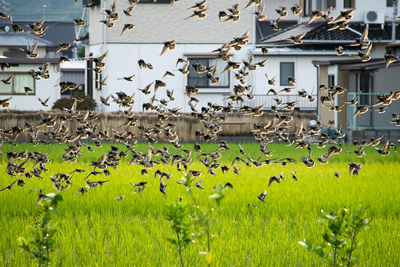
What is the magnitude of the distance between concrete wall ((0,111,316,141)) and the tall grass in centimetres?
788

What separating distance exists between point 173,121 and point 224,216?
1321 centimetres

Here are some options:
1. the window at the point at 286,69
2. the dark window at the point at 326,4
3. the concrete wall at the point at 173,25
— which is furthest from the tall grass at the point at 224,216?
the dark window at the point at 326,4

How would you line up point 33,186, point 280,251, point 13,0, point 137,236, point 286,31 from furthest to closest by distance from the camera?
point 13,0, point 286,31, point 33,186, point 137,236, point 280,251

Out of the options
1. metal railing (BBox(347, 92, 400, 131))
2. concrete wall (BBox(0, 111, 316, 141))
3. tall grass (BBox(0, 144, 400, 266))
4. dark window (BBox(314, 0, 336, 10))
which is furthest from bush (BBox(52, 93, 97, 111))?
tall grass (BBox(0, 144, 400, 266))

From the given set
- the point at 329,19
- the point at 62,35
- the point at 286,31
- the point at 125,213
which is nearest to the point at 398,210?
the point at 329,19

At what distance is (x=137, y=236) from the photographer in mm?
7434

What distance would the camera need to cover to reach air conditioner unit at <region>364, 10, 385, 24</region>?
30.8 m

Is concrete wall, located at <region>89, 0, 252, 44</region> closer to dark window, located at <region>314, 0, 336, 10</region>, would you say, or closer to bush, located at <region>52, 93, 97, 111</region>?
bush, located at <region>52, 93, 97, 111</region>

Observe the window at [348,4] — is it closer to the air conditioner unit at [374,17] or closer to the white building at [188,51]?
the air conditioner unit at [374,17]

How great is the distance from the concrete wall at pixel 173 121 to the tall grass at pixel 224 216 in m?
7.88

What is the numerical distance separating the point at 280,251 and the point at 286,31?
25.7 m

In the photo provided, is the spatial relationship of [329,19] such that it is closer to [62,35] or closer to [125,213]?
[125,213]

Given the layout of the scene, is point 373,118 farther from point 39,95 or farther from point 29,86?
point 29,86

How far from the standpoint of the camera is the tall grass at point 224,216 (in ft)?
21.3
